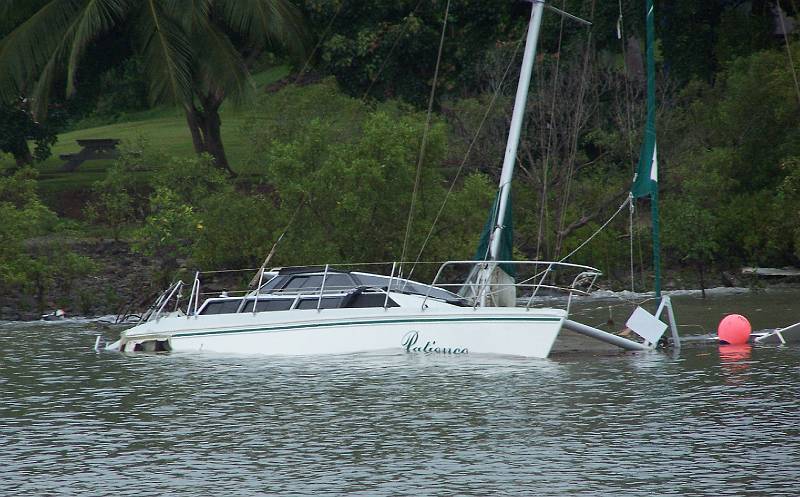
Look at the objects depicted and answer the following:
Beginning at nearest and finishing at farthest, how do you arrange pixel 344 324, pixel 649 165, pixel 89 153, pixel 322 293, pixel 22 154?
pixel 344 324 → pixel 649 165 → pixel 322 293 → pixel 22 154 → pixel 89 153

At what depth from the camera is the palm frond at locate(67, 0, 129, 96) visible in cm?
4531

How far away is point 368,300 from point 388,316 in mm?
1010

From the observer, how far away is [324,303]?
27672mm

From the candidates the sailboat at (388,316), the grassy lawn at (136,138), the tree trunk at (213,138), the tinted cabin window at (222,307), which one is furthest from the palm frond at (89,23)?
the tinted cabin window at (222,307)

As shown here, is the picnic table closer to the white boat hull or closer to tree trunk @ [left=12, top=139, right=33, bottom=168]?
tree trunk @ [left=12, top=139, right=33, bottom=168]

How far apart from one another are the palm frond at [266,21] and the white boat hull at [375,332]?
71.3ft

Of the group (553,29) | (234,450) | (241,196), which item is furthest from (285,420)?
(553,29)

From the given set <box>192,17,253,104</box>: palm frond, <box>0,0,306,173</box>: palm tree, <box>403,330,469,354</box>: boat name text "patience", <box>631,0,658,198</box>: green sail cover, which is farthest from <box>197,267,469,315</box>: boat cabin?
<box>192,17,253,104</box>: palm frond

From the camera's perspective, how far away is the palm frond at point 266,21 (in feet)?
158

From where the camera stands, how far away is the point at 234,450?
714 inches

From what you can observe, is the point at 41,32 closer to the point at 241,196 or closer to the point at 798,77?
the point at 241,196

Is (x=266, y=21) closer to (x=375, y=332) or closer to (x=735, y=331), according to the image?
(x=375, y=332)

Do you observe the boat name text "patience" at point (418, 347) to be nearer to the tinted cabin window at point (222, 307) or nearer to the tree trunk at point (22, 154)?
the tinted cabin window at point (222, 307)

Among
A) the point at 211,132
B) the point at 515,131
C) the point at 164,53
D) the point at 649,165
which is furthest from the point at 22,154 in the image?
the point at 649,165
